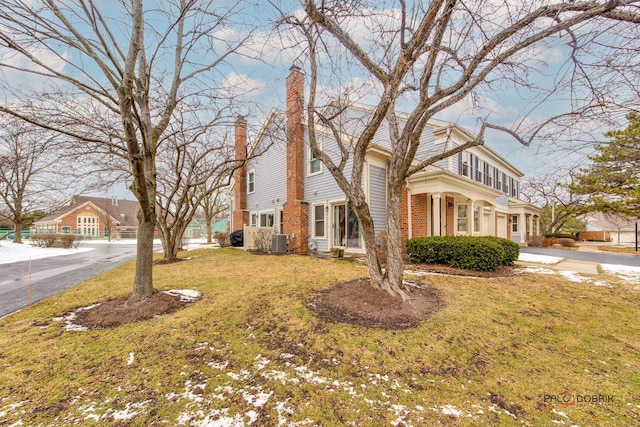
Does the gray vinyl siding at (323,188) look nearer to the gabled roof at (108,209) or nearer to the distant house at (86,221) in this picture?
→ the distant house at (86,221)

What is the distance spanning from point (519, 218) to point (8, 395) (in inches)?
1108

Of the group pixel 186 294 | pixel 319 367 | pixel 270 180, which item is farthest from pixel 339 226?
pixel 319 367

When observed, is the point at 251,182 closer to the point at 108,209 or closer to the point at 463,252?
the point at 463,252

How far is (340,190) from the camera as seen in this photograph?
36.2ft

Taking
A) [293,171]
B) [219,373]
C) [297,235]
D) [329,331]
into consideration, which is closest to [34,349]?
[219,373]

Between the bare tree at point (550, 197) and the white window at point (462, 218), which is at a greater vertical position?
the bare tree at point (550, 197)

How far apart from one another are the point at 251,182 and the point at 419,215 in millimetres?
10807

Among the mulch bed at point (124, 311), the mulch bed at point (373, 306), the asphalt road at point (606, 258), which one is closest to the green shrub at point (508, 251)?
the asphalt road at point (606, 258)

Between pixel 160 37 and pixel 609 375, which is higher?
pixel 160 37

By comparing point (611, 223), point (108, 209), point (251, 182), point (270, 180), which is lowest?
point (611, 223)

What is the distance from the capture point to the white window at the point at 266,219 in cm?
1496

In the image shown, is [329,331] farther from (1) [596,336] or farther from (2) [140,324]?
(1) [596,336]

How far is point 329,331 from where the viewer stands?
3541 mm

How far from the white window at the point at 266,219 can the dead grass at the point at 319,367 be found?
405 inches
